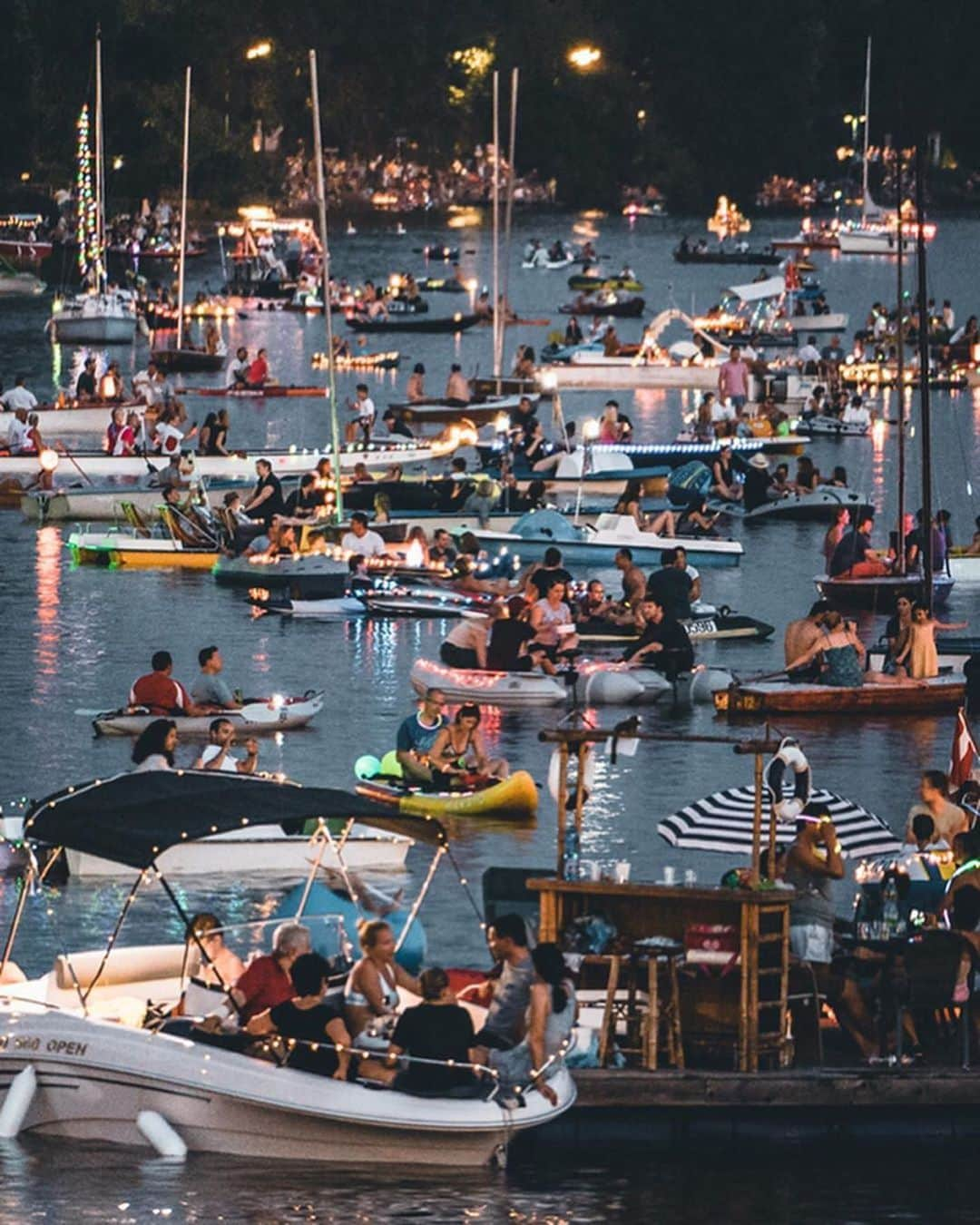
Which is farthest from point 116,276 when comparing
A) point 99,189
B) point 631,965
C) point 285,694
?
point 631,965

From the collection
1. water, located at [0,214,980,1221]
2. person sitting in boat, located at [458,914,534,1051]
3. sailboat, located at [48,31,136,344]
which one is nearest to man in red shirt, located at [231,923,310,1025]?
water, located at [0,214,980,1221]

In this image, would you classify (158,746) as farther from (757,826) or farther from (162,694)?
(757,826)

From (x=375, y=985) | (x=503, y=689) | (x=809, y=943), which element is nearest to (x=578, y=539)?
(x=503, y=689)

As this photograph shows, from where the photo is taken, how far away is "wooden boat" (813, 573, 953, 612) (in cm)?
3919

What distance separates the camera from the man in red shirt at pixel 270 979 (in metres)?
19.4

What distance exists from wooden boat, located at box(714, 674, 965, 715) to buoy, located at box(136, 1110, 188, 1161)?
1397 centimetres

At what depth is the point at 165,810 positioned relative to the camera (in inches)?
792

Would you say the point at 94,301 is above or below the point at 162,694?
above

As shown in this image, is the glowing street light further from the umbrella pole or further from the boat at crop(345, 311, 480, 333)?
the umbrella pole

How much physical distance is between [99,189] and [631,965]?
213 ft

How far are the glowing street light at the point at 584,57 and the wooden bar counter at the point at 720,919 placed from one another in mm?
142452

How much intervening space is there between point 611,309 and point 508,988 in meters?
75.7

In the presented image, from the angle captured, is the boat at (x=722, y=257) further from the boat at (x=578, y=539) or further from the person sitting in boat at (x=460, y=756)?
the person sitting in boat at (x=460, y=756)

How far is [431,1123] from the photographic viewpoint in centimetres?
1897
